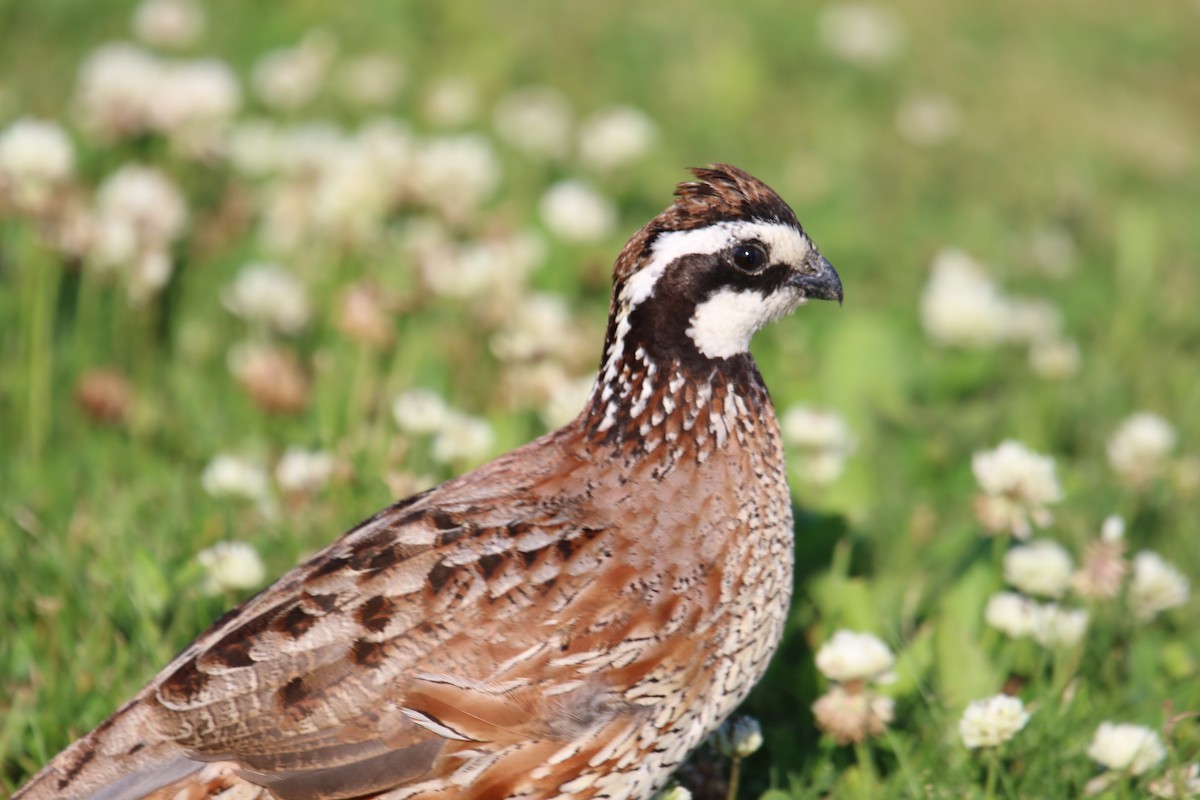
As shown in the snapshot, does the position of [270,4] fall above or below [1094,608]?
above

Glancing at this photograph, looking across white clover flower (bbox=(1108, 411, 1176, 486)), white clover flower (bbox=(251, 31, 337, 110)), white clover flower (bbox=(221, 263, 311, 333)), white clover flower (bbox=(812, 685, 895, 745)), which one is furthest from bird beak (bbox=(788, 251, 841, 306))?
white clover flower (bbox=(251, 31, 337, 110))

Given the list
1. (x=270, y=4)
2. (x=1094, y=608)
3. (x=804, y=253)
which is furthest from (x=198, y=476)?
(x=270, y=4)

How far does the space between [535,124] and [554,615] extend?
16.5 ft

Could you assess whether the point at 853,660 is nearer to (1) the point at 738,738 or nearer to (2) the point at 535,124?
(1) the point at 738,738

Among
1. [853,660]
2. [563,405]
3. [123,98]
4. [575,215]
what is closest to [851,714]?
[853,660]

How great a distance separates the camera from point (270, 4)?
989 centimetres

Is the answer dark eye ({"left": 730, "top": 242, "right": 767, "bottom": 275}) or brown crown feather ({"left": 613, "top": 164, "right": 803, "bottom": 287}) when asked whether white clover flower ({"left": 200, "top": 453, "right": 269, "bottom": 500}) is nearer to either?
brown crown feather ({"left": 613, "top": 164, "right": 803, "bottom": 287})

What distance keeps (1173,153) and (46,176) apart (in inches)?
287

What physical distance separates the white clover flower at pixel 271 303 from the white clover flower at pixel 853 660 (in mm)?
3093

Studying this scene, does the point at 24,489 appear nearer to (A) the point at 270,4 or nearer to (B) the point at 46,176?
(B) the point at 46,176

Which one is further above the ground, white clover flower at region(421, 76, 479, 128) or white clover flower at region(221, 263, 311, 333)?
white clover flower at region(421, 76, 479, 128)

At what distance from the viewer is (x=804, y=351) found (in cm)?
691

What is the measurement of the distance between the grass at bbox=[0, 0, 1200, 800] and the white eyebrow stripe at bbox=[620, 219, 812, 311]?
1298 mm

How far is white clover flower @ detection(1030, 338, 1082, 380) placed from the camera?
6.88 metres
